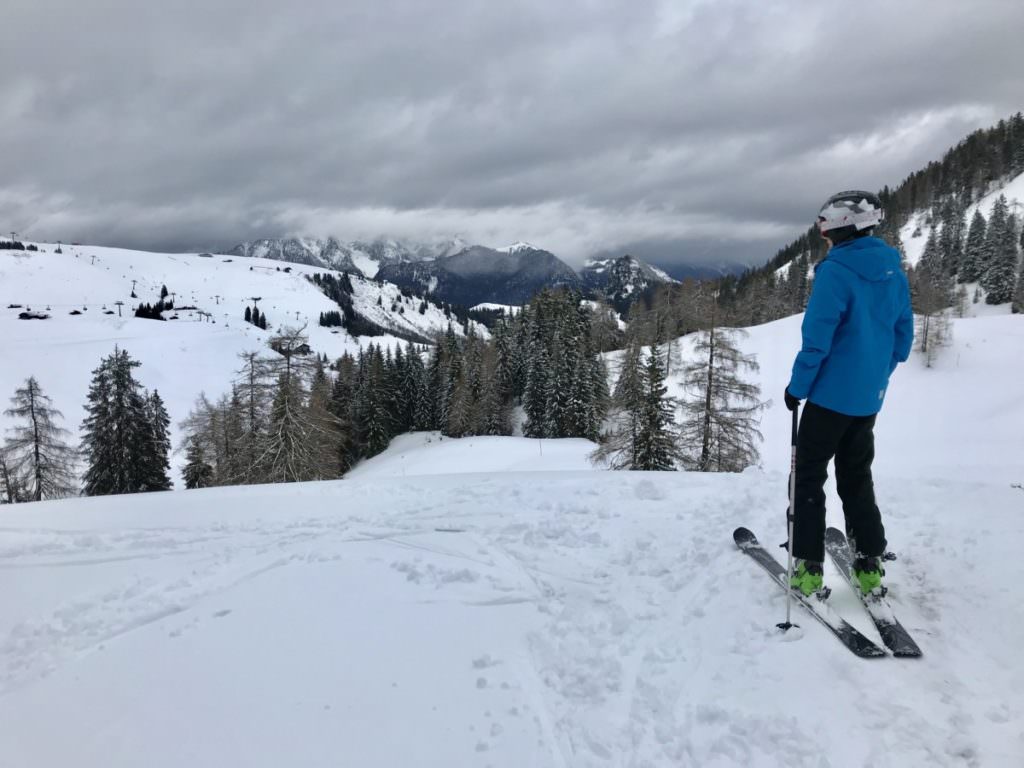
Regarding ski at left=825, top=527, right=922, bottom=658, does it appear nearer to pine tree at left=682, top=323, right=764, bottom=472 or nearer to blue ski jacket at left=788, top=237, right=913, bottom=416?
blue ski jacket at left=788, top=237, right=913, bottom=416

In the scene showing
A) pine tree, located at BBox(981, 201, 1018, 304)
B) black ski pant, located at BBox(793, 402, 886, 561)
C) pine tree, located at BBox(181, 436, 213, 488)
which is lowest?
pine tree, located at BBox(181, 436, 213, 488)

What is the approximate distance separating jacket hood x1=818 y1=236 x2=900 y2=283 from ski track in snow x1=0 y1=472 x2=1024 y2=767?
2.62m

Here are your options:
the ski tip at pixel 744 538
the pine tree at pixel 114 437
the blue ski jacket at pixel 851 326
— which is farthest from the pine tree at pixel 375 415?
the blue ski jacket at pixel 851 326

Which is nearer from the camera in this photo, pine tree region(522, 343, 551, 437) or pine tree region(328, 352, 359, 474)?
pine tree region(522, 343, 551, 437)

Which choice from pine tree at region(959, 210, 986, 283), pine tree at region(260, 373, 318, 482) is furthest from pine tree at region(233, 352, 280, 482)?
pine tree at region(959, 210, 986, 283)

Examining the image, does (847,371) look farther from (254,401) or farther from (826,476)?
(254,401)

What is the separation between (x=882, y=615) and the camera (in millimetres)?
3814

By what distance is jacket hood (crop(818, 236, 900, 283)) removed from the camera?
12.8 feet

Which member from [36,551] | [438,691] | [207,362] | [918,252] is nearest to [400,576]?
[438,691]

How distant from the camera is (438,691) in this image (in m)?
3.43

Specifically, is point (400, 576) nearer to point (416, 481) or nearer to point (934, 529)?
point (416, 481)

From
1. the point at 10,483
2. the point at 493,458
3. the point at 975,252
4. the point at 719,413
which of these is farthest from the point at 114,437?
the point at 975,252

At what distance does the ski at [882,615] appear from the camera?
11.3ft

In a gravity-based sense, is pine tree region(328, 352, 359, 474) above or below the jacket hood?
below
